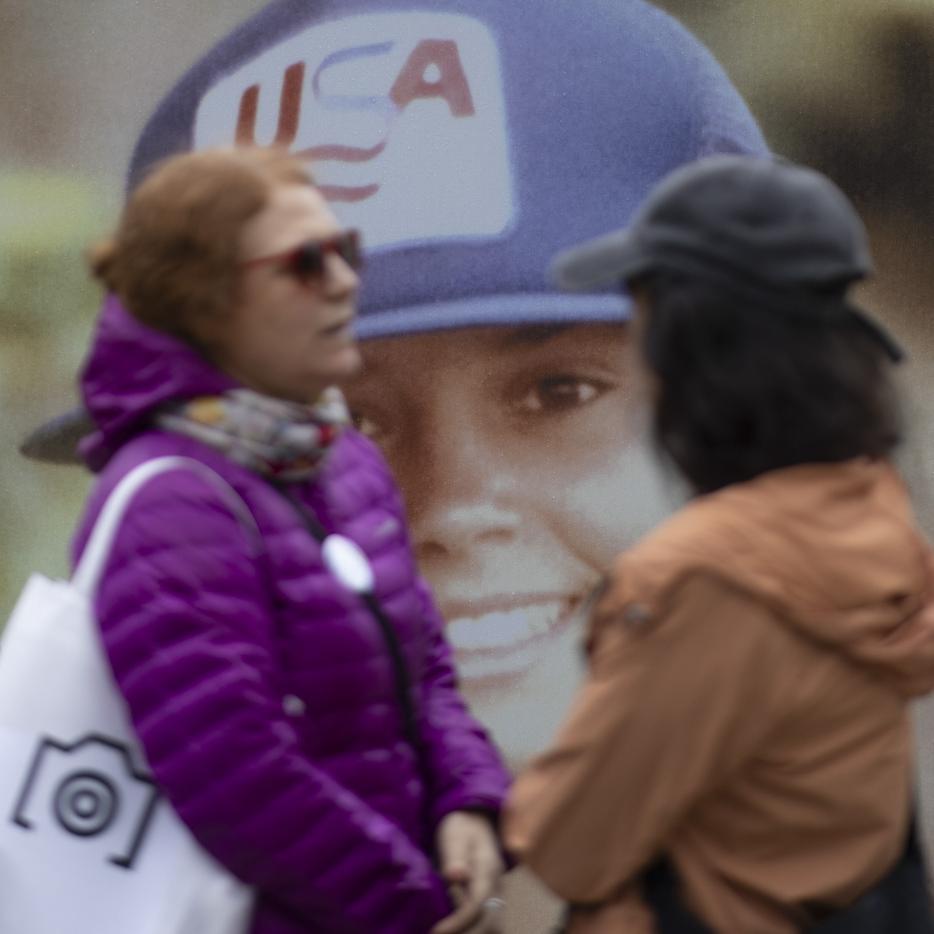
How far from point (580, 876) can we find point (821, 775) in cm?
27

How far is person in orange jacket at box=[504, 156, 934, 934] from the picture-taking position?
189 cm

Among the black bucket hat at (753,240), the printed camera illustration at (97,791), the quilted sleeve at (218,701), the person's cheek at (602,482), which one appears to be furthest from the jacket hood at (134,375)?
the person's cheek at (602,482)

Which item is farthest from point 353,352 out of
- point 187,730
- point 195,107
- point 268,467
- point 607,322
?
point 195,107

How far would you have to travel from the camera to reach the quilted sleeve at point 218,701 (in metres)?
2.14

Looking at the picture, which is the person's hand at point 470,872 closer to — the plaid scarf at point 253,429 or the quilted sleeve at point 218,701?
the quilted sleeve at point 218,701

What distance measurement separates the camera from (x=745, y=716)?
1896 millimetres

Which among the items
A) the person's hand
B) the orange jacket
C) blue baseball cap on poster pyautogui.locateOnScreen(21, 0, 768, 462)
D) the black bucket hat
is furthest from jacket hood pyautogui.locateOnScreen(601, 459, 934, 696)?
blue baseball cap on poster pyautogui.locateOnScreen(21, 0, 768, 462)

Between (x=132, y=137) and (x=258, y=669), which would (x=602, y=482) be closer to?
(x=132, y=137)

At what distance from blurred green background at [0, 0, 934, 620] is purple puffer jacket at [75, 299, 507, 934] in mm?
1891

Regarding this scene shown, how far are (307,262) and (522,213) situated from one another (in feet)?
5.28

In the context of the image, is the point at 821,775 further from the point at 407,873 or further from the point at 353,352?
the point at 353,352

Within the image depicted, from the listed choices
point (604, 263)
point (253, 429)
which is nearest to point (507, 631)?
point (253, 429)

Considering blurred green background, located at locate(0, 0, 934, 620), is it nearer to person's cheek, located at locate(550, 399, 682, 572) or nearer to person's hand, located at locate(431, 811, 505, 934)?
person's cheek, located at locate(550, 399, 682, 572)

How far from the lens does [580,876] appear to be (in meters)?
1.96
